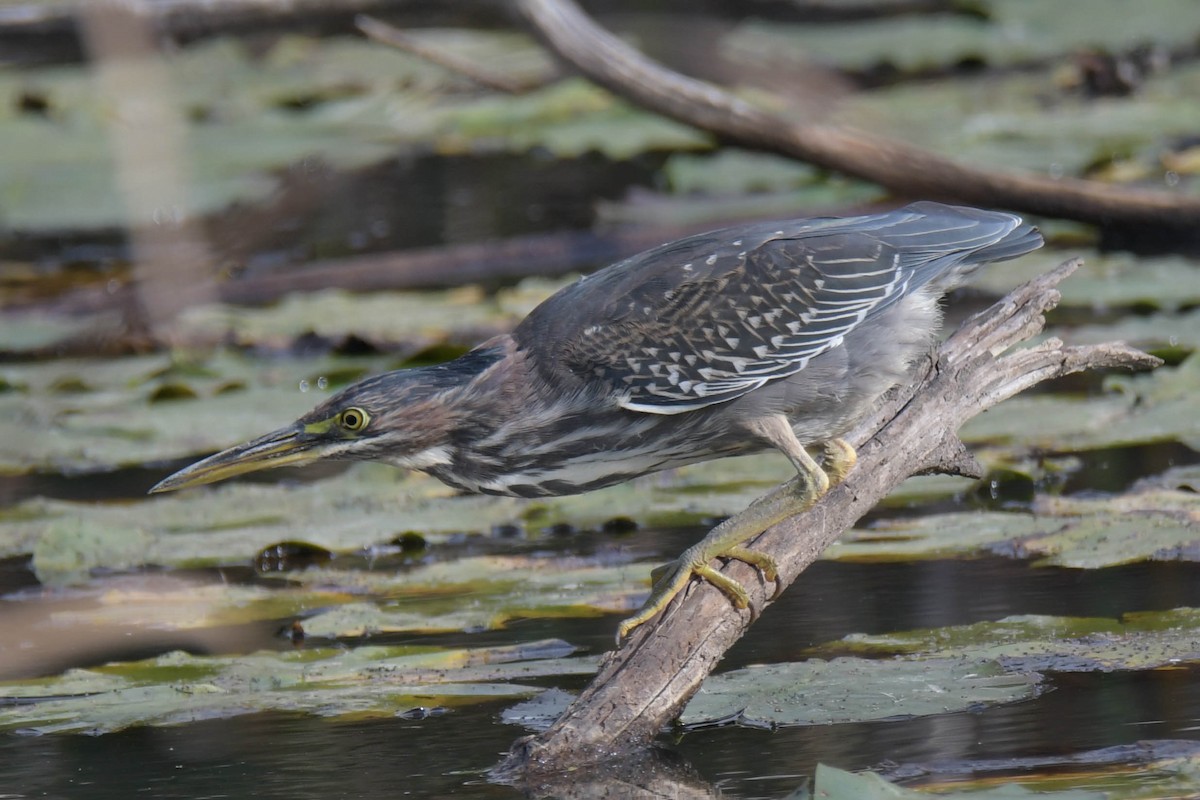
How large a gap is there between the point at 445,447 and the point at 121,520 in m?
1.90

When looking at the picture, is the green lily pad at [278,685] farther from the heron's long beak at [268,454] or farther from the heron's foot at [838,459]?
the heron's foot at [838,459]

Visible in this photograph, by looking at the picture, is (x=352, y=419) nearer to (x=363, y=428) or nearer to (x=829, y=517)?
(x=363, y=428)

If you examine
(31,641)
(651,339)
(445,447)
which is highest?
(651,339)

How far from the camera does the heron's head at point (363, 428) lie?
15.1 feet

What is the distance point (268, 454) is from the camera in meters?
4.65

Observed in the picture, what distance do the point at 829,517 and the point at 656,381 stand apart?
2.03ft

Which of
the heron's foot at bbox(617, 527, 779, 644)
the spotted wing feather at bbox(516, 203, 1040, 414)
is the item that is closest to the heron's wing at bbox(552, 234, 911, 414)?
the spotted wing feather at bbox(516, 203, 1040, 414)

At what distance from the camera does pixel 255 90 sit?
1504cm

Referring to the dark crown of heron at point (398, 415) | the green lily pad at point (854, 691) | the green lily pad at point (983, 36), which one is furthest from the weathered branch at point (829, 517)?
the green lily pad at point (983, 36)

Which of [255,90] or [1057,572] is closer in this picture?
[1057,572]

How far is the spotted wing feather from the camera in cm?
471

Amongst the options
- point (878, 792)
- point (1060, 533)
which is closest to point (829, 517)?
point (1060, 533)

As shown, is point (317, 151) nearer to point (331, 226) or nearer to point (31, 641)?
point (331, 226)

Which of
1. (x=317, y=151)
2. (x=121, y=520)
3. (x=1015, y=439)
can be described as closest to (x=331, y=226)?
(x=317, y=151)
